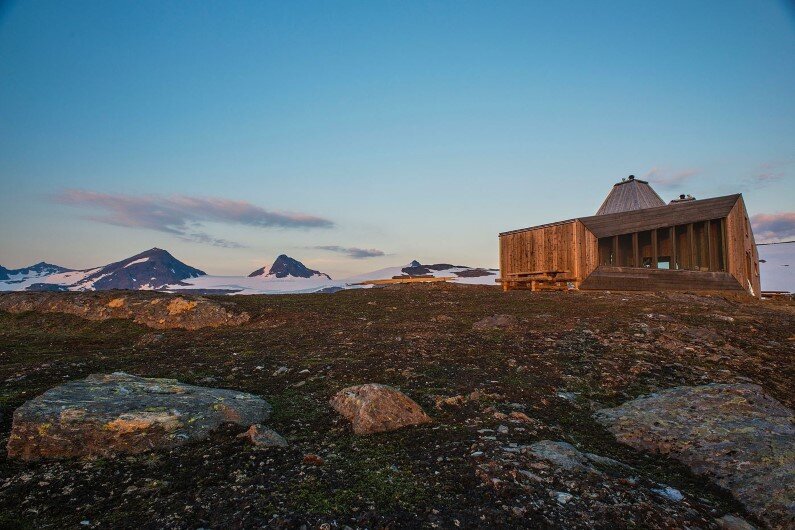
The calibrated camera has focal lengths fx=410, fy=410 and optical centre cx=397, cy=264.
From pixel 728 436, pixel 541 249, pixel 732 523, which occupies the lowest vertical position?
pixel 732 523

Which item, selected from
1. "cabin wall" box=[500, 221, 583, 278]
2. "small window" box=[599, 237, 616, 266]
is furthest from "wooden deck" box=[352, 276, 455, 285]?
"small window" box=[599, 237, 616, 266]

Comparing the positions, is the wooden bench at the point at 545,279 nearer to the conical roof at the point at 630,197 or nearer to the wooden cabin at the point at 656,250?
the wooden cabin at the point at 656,250

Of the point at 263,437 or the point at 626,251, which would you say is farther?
the point at 626,251

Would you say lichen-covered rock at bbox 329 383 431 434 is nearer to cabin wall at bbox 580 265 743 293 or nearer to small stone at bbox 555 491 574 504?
small stone at bbox 555 491 574 504

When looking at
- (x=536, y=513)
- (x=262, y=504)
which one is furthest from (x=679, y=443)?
(x=262, y=504)

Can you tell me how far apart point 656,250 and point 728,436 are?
20.6 meters

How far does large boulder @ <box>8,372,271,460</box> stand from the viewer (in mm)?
3465

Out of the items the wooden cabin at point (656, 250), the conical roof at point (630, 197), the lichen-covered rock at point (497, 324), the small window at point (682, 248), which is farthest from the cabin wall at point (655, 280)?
the lichen-covered rock at point (497, 324)

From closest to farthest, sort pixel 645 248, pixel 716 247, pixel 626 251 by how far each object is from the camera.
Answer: pixel 716 247, pixel 626 251, pixel 645 248

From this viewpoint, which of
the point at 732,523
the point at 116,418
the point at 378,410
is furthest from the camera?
the point at 378,410

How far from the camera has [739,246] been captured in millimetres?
20938

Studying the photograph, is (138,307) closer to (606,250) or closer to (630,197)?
(606,250)

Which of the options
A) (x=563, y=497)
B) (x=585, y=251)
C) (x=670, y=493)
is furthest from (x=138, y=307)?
(x=585, y=251)

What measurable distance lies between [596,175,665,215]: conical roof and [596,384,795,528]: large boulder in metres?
27.8
